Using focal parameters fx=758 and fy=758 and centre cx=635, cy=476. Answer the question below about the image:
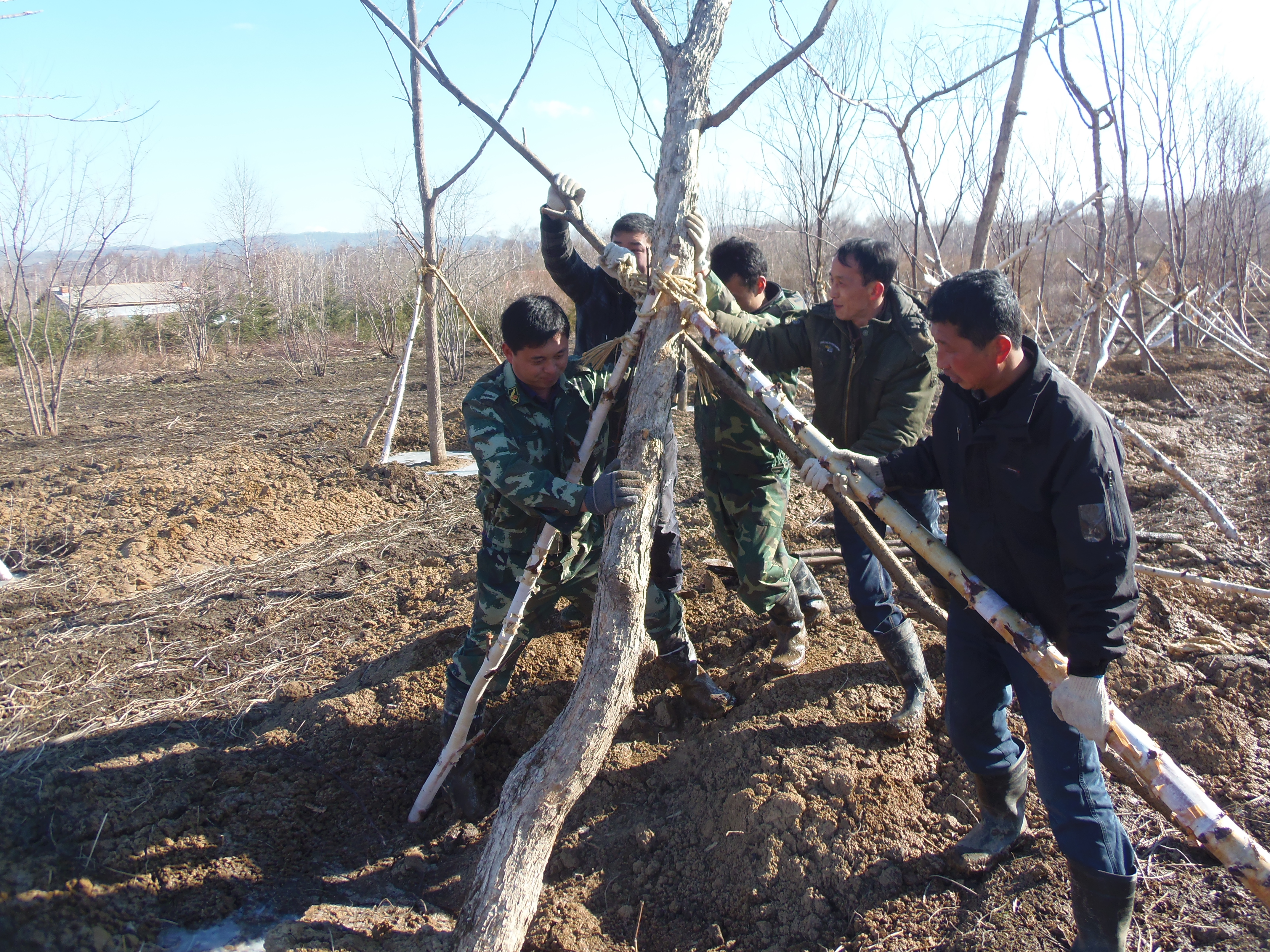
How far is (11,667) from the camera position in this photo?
3.63 meters

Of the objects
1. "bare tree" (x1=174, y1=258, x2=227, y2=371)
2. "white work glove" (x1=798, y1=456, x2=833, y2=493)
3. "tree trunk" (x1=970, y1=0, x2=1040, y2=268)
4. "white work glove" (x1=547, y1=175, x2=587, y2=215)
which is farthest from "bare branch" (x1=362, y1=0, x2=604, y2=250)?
"bare tree" (x1=174, y1=258, x2=227, y2=371)

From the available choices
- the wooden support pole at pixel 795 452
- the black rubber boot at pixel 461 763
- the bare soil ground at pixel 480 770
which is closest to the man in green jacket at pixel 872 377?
the wooden support pole at pixel 795 452

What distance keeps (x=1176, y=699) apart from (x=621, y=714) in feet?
6.90

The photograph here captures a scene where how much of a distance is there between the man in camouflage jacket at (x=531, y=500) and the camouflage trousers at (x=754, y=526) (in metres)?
0.37

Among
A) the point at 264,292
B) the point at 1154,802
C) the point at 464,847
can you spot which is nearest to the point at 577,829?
the point at 464,847

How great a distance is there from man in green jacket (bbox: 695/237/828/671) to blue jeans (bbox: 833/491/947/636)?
31 centimetres

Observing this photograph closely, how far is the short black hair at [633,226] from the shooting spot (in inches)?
123

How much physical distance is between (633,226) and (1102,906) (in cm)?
269

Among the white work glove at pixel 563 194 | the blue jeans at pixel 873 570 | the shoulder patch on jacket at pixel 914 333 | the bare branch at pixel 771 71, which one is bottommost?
the blue jeans at pixel 873 570

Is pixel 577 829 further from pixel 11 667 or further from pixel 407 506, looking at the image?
pixel 407 506

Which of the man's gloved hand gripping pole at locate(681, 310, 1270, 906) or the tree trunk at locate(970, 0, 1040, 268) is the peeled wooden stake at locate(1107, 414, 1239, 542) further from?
the man's gloved hand gripping pole at locate(681, 310, 1270, 906)

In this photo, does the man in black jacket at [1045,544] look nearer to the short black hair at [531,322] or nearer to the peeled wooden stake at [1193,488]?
the short black hair at [531,322]

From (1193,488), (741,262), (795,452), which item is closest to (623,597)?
(795,452)

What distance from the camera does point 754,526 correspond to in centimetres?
304
